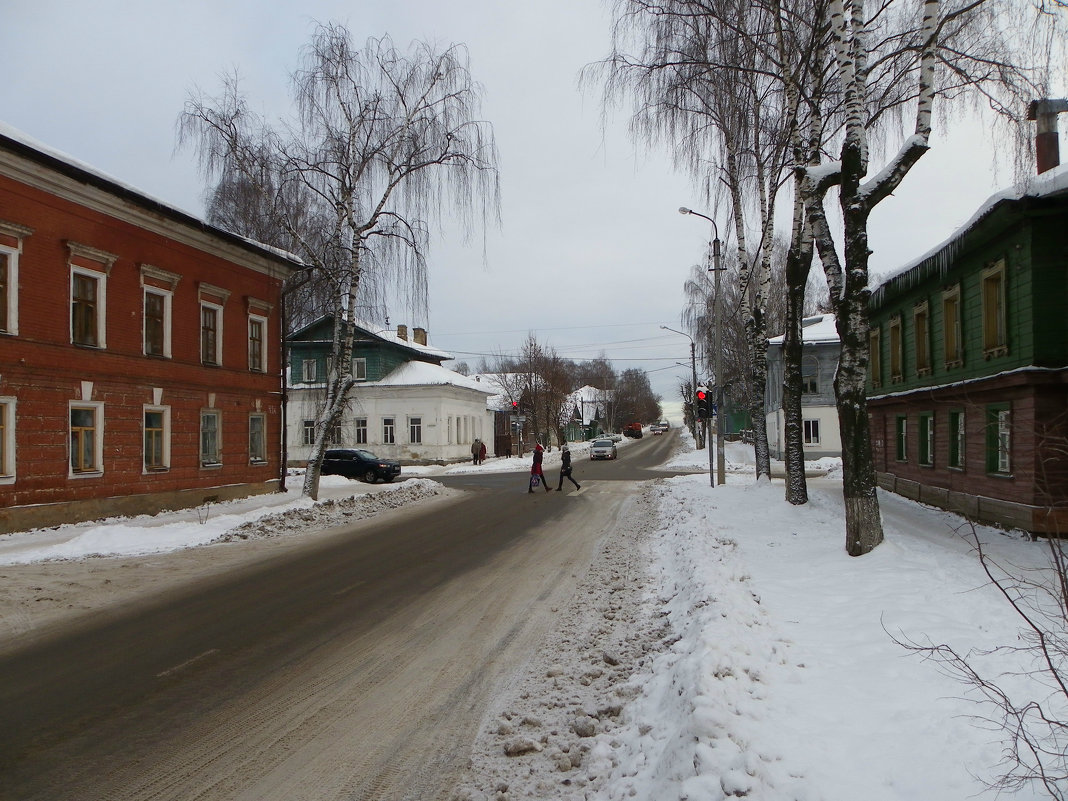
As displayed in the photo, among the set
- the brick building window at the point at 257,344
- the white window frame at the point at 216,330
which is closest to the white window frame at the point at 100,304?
the white window frame at the point at 216,330

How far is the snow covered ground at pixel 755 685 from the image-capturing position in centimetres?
381

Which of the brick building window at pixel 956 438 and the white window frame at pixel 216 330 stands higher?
the white window frame at pixel 216 330

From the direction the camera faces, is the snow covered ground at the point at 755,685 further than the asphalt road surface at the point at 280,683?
No

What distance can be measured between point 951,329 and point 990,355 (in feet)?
9.16

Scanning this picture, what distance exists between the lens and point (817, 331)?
42.4 meters

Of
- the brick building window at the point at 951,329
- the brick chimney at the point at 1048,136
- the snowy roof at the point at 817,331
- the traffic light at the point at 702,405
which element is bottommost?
the traffic light at the point at 702,405

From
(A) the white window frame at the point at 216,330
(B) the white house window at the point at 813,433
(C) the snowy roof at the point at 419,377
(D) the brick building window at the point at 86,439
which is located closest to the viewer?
(D) the brick building window at the point at 86,439

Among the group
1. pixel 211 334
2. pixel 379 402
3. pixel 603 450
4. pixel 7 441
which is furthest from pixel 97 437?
pixel 603 450

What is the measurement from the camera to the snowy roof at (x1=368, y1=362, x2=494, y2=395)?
45.0 meters

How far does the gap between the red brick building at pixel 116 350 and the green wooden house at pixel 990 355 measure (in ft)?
55.7

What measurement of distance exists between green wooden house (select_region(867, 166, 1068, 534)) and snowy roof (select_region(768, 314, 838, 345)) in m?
19.7

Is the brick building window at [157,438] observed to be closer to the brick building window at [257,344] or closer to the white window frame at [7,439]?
the white window frame at [7,439]

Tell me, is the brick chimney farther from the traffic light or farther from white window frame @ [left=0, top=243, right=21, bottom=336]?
white window frame @ [left=0, top=243, right=21, bottom=336]

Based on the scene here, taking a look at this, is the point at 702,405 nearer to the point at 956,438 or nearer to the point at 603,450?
the point at 956,438
